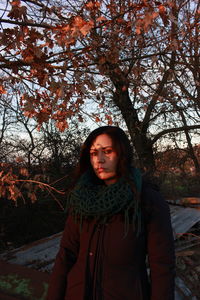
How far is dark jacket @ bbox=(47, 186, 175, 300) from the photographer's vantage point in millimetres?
1587

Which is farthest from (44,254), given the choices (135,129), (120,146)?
(135,129)

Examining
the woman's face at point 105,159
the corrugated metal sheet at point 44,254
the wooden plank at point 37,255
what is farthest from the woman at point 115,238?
the wooden plank at point 37,255

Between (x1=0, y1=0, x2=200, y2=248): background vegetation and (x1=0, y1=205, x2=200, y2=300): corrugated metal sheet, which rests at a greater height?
(x1=0, y1=0, x2=200, y2=248): background vegetation

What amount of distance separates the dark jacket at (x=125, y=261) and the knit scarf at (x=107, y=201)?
0.06 meters

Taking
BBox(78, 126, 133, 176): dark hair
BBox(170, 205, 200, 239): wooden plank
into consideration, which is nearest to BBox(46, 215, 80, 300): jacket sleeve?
BBox(78, 126, 133, 176): dark hair

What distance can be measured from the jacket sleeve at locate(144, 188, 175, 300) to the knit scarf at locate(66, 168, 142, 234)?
97mm

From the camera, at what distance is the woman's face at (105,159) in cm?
182

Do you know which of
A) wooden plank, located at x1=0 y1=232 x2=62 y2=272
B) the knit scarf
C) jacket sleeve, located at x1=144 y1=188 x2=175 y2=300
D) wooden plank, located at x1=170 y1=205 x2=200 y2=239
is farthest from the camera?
wooden plank, located at x1=170 y1=205 x2=200 y2=239

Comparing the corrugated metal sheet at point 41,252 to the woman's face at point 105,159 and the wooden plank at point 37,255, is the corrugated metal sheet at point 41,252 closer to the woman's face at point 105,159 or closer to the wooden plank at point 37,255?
the wooden plank at point 37,255

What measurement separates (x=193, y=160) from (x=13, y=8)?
13336 millimetres

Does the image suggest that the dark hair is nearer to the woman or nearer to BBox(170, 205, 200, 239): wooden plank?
the woman

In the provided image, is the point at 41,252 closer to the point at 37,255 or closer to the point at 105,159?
the point at 37,255

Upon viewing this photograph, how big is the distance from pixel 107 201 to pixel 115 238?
0.23 metres

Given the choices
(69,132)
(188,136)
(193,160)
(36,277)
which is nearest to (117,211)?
(36,277)
